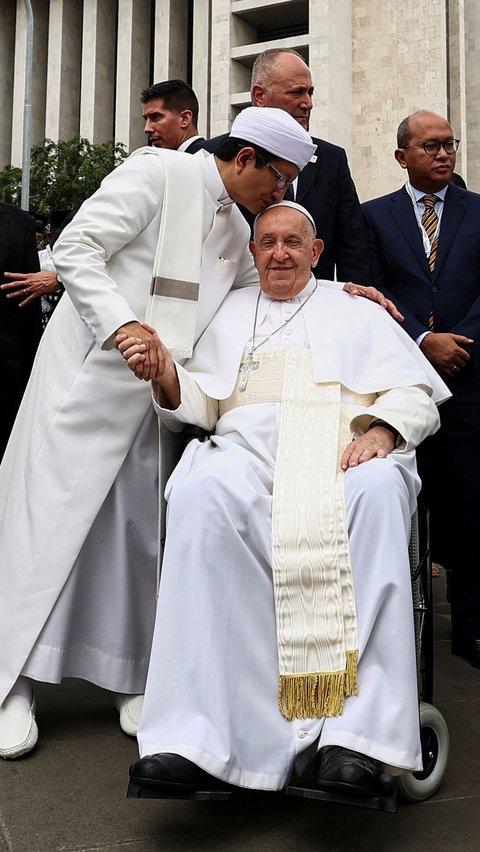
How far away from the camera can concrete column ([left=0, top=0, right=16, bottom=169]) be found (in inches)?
1805

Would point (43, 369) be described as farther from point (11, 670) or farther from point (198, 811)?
point (198, 811)

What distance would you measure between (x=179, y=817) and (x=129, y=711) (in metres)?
0.84

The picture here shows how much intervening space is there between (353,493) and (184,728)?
84 centimetres

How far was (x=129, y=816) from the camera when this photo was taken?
263 cm

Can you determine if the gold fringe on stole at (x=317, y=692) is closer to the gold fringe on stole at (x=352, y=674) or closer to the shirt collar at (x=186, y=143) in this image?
the gold fringe on stole at (x=352, y=674)

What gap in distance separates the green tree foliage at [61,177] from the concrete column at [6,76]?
14.2m

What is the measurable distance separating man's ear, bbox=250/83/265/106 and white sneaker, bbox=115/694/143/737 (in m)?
2.88

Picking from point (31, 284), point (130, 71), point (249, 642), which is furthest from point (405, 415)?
point (130, 71)

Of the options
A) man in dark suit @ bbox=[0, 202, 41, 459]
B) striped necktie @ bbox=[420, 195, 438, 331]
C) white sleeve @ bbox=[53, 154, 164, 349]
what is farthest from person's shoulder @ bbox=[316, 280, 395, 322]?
man in dark suit @ bbox=[0, 202, 41, 459]

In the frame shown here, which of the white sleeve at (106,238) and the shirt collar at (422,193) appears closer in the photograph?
the white sleeve at (106,238)

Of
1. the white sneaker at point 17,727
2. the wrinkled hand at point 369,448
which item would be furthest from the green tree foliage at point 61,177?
the wrinkled hand at point 369,448

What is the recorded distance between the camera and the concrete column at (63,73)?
4309cm

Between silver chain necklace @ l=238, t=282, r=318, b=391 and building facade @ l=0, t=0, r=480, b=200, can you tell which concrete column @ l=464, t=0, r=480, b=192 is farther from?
silver chain necklace @ l=238, t=282, r=318, b=391

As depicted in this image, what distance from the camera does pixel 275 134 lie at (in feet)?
11.1
